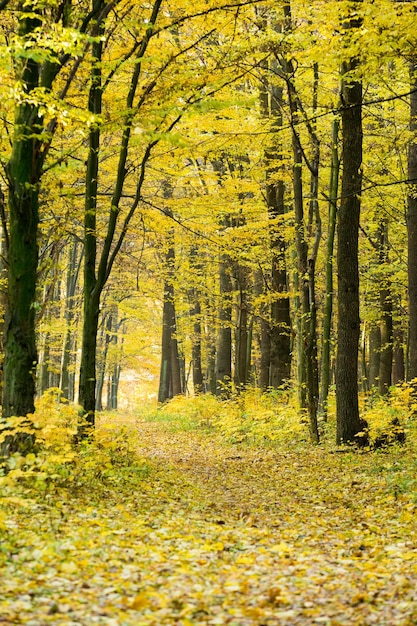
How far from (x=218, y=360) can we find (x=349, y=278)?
1010 centimetres

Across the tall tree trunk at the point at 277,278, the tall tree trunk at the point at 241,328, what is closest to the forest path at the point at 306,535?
the tall tree trunk at the point at 277,278

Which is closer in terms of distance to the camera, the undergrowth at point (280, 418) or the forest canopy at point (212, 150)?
the forest canopy at point (212, 150)

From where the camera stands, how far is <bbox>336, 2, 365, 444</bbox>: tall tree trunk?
39.8ft

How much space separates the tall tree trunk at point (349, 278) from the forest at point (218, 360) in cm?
4

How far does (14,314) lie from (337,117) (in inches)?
317

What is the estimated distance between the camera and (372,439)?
39.0 ft

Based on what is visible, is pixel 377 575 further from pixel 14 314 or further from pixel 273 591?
pixel 14 314

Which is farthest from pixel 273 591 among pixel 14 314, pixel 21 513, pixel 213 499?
pixel 14 314

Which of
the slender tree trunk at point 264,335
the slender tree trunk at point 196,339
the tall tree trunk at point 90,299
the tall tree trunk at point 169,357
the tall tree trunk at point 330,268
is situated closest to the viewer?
the tall tree trunk at point 90,299

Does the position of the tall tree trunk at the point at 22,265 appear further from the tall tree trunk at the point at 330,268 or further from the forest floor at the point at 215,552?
the tall tree trunk at the point at 330,268

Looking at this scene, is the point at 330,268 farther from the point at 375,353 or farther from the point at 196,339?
the point at 196,339

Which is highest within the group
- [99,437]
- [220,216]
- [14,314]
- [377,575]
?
[220,216]

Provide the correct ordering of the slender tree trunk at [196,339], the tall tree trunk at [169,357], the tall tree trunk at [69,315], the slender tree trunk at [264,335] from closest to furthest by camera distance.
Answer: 1. the slender tree trunk at [264,335]
2. the tall tree trunk at [69,315]
3. the slender tree trunk at [196,339]
4. the tall tree trunk at [169,357]

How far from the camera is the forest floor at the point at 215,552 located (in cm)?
399
